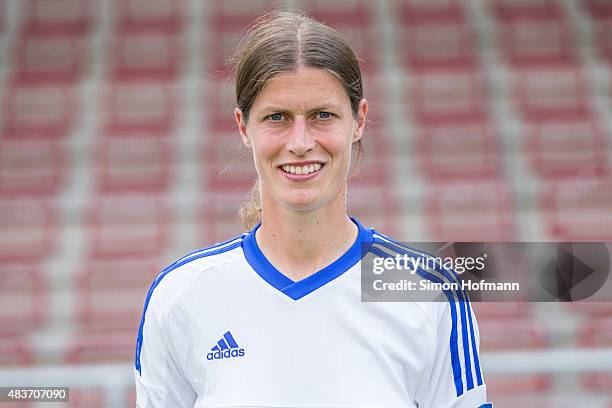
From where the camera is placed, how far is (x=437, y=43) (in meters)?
6.15

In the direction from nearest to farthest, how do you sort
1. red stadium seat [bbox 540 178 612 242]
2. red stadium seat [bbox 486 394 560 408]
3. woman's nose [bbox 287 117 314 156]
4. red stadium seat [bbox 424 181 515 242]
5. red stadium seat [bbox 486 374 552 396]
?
woman's nose [bbox 287 117 314 156] < red stadium seat [bbox 486 374 552 396] < red stadium seat [bbox 486 394 560 408] < red stadium seat [bbox 540 178 612 242] < red stadium seat [bbox 424 181 515 242]

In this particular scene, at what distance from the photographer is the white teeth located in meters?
1.15

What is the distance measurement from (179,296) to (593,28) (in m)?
5.73

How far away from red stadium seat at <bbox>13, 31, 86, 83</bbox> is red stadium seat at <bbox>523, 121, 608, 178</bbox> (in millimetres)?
3145

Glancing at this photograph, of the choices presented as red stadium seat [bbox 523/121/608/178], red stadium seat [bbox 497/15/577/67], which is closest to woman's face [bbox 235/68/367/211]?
red stadium seat [bbox 523/121/608/178]

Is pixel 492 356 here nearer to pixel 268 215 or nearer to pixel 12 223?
pixel 268 215

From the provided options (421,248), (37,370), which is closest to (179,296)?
Result: (421,248)

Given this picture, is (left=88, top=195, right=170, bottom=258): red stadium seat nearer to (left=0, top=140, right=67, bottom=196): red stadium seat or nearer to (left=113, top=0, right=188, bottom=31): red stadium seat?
(left=0, top=140, right=67, bottom=196): red stadium seat

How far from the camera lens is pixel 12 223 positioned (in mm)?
4883

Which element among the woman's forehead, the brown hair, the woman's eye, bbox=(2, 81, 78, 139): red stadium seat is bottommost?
the woman's eye

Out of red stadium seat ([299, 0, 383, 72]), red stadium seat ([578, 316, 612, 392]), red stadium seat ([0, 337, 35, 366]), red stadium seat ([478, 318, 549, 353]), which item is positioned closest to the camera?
red stadium seat ([0, 337, 35, 366])

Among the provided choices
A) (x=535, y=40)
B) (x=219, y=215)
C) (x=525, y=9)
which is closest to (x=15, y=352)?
(x=219, y=215)

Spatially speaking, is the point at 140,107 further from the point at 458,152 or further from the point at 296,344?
the point at 296,344

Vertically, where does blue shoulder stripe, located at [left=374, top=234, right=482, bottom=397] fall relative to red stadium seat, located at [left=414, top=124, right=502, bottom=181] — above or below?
below
